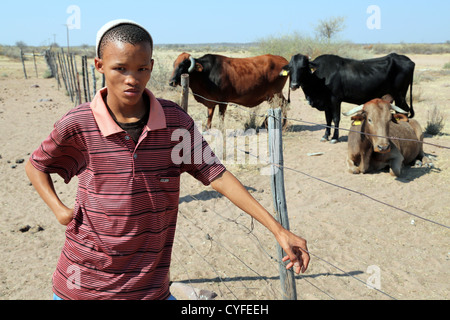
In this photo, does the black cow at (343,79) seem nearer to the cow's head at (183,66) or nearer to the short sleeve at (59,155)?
the cow's head at (183,66)

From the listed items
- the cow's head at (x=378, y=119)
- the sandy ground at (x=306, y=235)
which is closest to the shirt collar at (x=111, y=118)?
the sandy ground at (x=306, y=235)

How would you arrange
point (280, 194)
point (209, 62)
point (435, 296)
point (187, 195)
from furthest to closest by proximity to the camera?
point (209, 62)
point (187, 195)
point (435, 296)
point (280, 194)

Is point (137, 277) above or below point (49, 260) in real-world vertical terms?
above

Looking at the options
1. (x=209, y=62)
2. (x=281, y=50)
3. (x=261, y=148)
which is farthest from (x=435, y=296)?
(x=281, y=50)

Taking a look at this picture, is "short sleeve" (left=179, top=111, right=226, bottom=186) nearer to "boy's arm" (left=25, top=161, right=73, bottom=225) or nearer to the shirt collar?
the shirt collar

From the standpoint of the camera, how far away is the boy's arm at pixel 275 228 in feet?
5.19

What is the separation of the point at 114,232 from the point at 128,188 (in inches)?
7.1

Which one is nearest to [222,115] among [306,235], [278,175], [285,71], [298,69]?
[285,71]

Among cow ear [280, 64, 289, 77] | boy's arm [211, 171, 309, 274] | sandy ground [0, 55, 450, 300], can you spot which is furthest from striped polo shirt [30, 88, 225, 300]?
cow ear [280, 64, 289, 77]

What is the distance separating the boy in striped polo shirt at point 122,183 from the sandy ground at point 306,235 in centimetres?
126

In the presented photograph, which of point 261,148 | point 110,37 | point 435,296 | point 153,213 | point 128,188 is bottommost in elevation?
point 435,296

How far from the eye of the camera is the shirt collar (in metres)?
1.59

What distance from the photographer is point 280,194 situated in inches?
110
